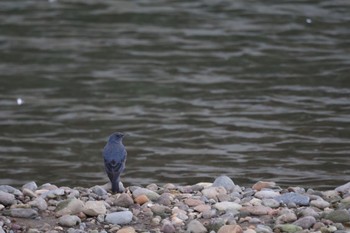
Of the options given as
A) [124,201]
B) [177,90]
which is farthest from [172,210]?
[177,90]

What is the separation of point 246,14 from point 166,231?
36.2ft

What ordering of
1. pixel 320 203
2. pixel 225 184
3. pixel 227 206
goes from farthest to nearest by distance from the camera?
1. pixel 225 184
2. pixel 320 203
3. pixel 227 206

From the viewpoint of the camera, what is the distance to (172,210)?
27.1 ft

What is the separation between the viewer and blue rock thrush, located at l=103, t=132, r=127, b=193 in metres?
8.84

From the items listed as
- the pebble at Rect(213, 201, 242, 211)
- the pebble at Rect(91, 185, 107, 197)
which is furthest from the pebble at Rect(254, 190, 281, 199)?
the pebble at Rect(91, 185, 107, 197)

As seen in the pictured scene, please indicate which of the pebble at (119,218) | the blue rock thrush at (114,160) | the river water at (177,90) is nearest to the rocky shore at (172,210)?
the pebble at (119,218)

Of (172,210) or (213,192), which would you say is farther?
(213,192)

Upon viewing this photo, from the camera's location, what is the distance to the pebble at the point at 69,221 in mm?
7910

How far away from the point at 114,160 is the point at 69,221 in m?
1.12

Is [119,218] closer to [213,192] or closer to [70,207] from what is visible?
[70,207]

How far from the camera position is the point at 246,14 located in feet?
60.4

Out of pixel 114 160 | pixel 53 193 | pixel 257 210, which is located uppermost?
pixel 114 160

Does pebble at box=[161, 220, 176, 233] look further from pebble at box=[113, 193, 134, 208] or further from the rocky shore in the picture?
pebble at box=[113, 193, 134, 208]

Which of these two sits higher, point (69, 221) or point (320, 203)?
point (69, 221)
